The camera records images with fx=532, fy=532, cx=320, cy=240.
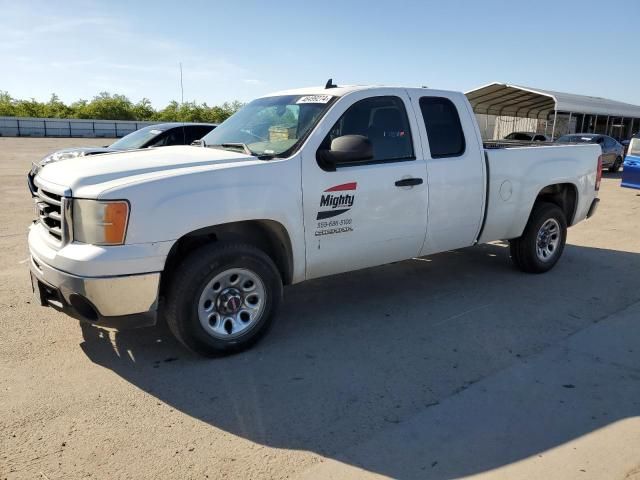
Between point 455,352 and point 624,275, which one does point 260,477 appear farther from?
point 624,275

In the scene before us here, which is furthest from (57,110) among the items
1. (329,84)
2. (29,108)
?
(329,84)

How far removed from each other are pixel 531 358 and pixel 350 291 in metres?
2.05

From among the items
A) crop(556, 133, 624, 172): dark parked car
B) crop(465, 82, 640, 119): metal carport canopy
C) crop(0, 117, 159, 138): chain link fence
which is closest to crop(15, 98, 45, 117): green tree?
crop(0, 117, 159, 138): chain link fence

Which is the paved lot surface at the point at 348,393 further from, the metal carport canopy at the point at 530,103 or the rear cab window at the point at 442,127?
the metal carport canopy at the point at 530,103

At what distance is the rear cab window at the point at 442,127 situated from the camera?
5012 mm

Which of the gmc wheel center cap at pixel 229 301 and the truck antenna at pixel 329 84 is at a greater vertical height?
the truck antenna at pixel 329 84

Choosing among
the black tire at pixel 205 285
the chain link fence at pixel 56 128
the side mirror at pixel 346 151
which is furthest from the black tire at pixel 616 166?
the chain link fence at pixel 56 128

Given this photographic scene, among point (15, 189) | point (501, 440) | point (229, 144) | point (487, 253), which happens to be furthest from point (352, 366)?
point (15, 189)

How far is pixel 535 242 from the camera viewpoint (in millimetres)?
6227

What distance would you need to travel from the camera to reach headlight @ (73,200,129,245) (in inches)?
133

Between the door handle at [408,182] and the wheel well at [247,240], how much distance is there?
3.82 ft

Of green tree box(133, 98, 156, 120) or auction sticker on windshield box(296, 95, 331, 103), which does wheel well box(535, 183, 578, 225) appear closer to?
auction sticker on windshield box(296, 95, 331, 103)

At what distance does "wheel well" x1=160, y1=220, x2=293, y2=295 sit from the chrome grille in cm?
76

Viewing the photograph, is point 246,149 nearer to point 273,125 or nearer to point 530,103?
point 273,125
